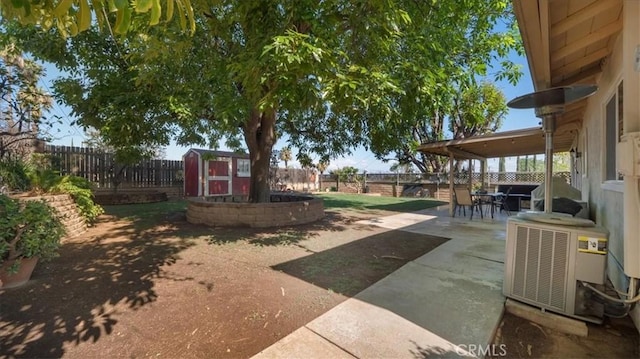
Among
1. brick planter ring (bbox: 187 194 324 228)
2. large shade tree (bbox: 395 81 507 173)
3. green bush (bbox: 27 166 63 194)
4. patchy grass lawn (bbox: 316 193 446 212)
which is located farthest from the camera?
large shade tree (bbox: 395 81 507 173)

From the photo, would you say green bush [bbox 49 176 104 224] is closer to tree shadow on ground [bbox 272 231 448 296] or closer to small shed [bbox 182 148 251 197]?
tree shadow on ground [bbox 272 231 448 296]

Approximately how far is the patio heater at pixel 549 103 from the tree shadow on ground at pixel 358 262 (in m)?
2.05

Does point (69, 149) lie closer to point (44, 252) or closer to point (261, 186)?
point (261, 186)

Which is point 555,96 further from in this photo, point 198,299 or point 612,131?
point 198,299

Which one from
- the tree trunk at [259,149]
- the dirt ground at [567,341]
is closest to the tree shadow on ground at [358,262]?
the dirt ground at [567,341]

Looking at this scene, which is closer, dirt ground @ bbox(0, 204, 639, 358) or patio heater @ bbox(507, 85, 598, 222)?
dirt ground @ bbox(0, 204, 639, 358)

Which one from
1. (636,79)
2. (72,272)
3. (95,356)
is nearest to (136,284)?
(72,272)

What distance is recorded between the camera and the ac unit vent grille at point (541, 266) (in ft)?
8.84

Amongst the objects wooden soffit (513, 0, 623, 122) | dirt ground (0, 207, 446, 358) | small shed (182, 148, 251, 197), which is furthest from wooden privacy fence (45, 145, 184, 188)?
wooden soffit (513, 0, 623, 122)

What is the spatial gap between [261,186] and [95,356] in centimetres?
601

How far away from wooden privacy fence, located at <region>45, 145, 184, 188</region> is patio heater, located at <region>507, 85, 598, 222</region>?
519 inches

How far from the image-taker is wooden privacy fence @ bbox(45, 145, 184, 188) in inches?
435

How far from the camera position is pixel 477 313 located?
281cm

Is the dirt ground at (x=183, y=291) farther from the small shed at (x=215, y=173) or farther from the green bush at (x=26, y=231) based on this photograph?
the small shed at (x=215, y=173)
